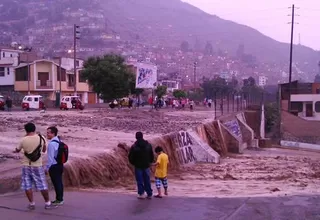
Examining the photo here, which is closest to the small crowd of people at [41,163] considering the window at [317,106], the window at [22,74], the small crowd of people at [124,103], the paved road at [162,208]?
the paved road at [162,208]

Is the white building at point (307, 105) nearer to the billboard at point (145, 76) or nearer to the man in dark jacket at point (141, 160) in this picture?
the billboard at point (145, 76)

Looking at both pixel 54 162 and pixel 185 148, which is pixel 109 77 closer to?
pixel 185 148

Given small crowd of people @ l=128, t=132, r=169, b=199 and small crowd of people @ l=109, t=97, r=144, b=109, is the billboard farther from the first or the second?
small crowd of people @ l=128, t=132, r=169, b=199

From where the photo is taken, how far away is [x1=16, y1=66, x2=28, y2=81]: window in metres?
70.5

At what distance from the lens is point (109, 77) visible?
188 feet

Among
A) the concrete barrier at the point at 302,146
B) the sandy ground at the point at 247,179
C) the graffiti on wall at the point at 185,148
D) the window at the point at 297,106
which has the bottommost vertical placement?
the concrete barrier at the point at 302,146

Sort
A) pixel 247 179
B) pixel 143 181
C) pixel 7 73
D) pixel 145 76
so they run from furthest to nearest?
1. pixel 7 73
2. pixel 145 76
3. pixel 247 179
4. pixel 143 181

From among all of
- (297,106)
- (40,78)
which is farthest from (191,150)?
(40,78)

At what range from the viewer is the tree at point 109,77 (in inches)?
2249

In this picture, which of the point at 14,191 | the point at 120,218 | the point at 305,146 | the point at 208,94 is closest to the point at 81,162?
the point at 14,191

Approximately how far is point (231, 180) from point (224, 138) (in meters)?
13.3

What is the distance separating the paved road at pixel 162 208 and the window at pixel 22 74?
61827 mm

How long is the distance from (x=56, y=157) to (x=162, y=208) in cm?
226

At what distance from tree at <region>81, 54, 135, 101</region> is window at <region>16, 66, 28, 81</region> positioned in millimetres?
14424
